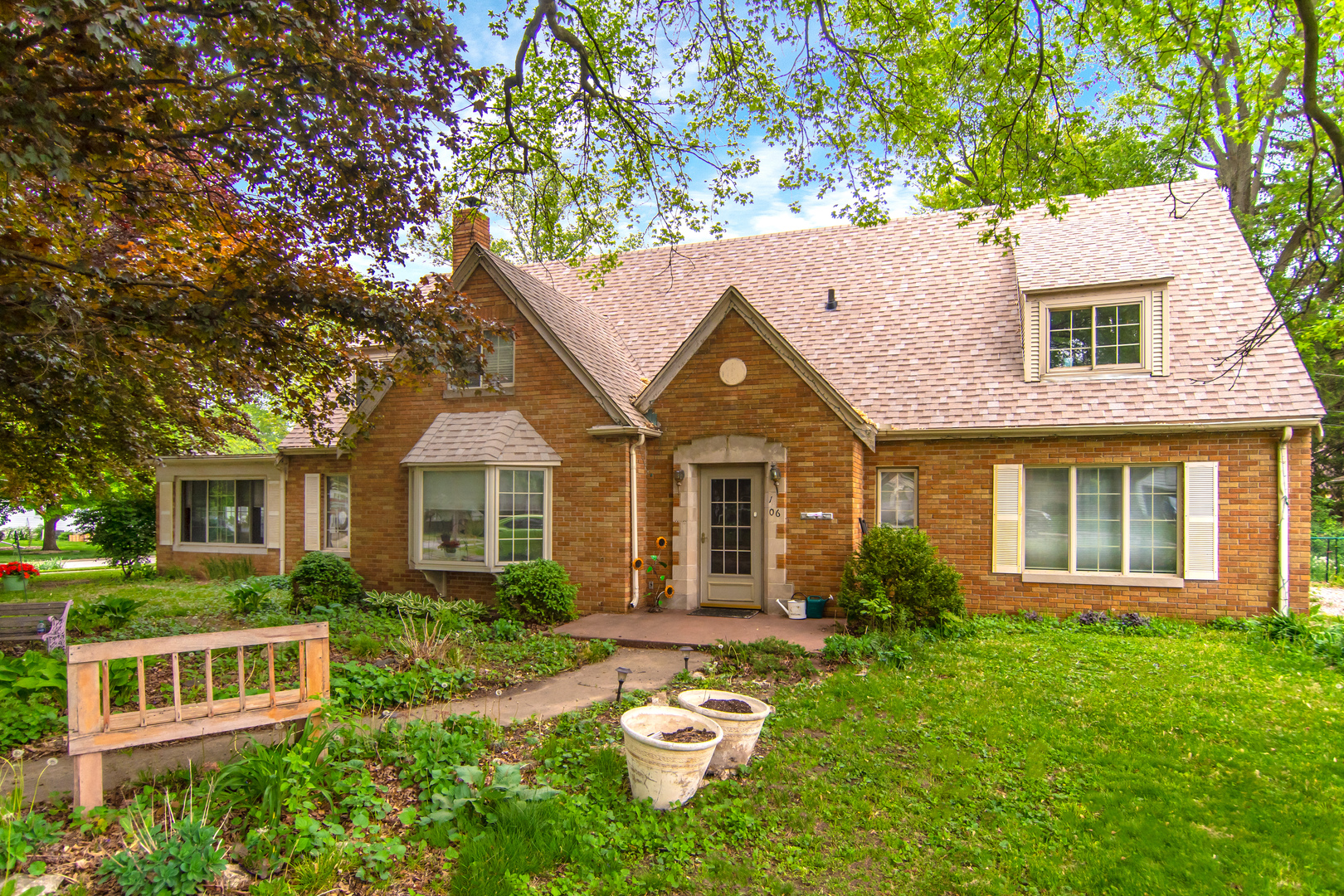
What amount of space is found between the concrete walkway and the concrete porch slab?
0.36 meters

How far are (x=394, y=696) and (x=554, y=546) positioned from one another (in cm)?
502

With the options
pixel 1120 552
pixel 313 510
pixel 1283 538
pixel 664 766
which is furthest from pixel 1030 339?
pixel 313 510

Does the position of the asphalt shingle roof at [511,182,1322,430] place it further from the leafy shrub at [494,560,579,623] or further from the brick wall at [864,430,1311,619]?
the leafy shrub at [494,560,579,623]

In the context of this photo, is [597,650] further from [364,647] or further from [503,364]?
[503,364]

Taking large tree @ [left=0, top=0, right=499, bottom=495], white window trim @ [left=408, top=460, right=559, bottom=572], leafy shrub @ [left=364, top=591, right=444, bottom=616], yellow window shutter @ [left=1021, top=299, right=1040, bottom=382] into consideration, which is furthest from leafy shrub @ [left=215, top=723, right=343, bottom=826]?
yellow window shutter @ [left=1021, top=299, right=1040, bottom=382]

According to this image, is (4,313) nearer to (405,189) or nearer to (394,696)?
(405,189)

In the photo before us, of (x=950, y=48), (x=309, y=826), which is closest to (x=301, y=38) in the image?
(x=309, y=826)

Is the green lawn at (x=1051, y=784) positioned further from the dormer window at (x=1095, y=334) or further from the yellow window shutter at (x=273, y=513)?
the yellow window shutter at (x=273, y=513)

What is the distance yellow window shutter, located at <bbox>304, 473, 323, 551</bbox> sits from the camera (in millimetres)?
15281

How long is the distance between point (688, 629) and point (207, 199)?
7.48m

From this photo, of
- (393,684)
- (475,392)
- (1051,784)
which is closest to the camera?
(1051,784)

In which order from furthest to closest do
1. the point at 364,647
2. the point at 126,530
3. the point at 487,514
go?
the point at 126,530 < the point at 487,514 < the point at 364,647

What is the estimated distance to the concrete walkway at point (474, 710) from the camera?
4.68m

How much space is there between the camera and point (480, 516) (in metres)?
10.8
